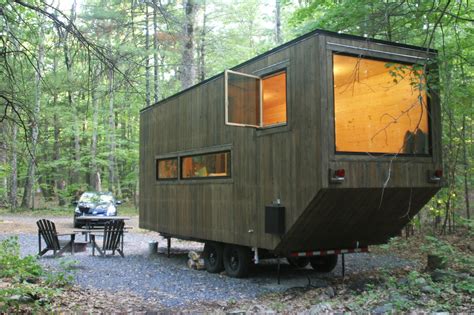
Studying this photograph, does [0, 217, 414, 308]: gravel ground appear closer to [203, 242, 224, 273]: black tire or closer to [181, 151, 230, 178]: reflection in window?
[203, 242, 224, 273]: black tire

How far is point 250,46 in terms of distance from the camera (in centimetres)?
2606

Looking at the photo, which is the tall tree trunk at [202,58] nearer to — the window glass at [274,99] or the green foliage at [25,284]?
the window glass at [274,99]

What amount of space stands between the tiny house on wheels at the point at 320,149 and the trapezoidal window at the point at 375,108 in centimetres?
2

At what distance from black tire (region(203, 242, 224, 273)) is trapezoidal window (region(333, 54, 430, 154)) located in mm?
3672

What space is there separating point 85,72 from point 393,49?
4.76 m

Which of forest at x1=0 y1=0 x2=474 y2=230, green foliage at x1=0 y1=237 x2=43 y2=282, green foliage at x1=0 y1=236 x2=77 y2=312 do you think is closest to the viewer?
green foliage at x1=0 y1=236 x2=77 y2=312

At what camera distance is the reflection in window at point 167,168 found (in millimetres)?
10766

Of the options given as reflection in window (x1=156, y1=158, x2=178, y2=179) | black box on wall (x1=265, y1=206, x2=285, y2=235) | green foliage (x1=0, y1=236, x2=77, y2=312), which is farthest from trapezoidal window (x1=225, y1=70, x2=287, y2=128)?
green foliage (x1=0, y1=236, x2=77, y2=312)

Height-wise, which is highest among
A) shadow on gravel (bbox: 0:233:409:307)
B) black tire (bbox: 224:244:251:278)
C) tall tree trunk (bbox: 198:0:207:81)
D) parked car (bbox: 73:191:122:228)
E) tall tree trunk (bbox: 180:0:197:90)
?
tall tree trunk (bbox: 198:0:207:81)

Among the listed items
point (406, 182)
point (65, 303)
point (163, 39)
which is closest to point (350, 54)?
point (406, 182)

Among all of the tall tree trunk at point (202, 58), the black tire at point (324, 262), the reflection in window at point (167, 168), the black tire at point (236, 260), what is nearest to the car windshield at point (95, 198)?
the reflection in window at point (167, 168)

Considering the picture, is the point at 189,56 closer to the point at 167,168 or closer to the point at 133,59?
the point at 167,168

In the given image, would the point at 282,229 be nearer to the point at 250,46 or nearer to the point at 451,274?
the point at 451,274

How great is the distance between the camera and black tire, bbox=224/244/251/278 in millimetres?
8492
